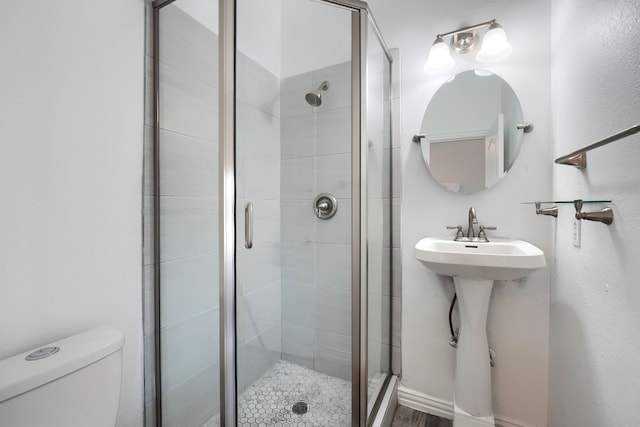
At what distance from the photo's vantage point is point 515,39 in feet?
4.37

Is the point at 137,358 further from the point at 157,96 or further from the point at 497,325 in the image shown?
the point at 497,325

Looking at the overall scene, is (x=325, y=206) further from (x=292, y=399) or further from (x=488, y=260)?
(x=292, y=399)

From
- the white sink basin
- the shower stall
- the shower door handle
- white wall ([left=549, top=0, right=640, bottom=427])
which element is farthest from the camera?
the shower door handle

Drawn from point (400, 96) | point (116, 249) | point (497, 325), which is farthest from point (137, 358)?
point (400, 96)

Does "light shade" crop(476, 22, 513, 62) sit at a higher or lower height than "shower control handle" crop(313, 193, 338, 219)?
higher

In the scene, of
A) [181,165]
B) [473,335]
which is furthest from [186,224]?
[473,335]

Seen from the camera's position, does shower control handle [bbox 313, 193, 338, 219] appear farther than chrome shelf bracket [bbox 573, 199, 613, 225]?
Yes

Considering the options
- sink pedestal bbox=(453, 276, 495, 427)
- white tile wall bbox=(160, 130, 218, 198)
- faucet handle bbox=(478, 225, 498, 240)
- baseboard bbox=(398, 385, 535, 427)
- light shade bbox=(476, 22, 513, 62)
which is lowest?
baseboard bbox=(398, 385, 535, 427)

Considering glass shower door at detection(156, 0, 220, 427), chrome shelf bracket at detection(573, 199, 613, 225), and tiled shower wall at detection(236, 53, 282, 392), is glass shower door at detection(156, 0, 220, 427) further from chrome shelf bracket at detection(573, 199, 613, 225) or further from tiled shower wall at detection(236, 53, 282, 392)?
chrome shelf bracket at detection(573, 199, 613, 225)

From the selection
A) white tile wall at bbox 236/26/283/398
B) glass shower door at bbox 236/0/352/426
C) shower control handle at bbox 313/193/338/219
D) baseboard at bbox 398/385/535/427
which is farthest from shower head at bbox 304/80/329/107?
baseboard at bbox 398/385/535/427

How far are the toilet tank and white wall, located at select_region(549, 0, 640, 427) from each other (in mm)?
1386

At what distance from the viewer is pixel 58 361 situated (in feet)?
2.56

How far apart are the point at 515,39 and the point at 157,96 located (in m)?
1.68

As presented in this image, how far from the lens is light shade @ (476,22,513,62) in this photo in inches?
50.8
